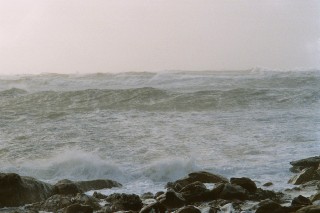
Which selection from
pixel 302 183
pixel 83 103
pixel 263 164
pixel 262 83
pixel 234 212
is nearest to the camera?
pixel 234 212

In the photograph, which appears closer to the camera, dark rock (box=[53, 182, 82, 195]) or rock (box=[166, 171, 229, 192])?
dark rock (box=[53, 182, 82, 195])

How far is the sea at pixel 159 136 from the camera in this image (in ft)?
28.0

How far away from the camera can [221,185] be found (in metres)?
6.38

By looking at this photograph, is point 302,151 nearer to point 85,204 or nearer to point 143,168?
point 143,168

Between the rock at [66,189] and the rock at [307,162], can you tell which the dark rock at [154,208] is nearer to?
the rock at [66,189]

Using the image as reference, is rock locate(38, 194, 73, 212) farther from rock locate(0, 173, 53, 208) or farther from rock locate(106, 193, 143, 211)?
rock locate(106, 193, 143, 211)

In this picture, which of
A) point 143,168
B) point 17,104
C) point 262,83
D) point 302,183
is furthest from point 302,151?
point 262,83

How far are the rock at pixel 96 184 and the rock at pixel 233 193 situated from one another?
2.13 m

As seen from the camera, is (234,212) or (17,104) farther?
(17,104)

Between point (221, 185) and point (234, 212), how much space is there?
0.92 m

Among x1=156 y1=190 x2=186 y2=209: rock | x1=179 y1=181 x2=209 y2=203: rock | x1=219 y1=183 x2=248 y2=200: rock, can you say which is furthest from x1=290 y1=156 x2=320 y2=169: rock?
x1=156 y1=190 x2=186 y2=209: rock

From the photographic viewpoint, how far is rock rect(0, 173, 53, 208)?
6.52 m

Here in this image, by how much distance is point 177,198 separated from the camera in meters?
6.00

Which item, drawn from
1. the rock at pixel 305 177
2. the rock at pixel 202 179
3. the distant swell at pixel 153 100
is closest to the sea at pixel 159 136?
the distant swell at pixel 153 100
